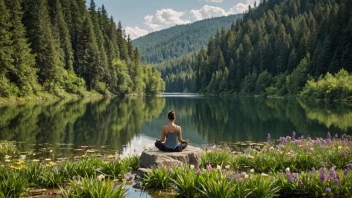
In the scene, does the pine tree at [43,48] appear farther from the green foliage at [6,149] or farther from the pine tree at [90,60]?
the green foliage at [6,149]

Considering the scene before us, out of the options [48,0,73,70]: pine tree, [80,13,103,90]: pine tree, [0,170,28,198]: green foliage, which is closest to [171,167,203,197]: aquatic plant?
[0,170,28,198]: green foliage

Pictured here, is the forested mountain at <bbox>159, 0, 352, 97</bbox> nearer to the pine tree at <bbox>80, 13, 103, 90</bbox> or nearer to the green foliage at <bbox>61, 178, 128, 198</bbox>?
the pine tree at <bbox>80, 13, 103, 90</bbox>

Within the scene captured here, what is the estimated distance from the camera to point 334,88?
66375 millimetres

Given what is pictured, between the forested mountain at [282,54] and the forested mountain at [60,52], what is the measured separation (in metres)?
34.3

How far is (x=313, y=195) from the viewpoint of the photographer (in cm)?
842

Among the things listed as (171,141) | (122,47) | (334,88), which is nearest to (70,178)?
(171,141)

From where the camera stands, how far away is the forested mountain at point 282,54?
86.4 metres

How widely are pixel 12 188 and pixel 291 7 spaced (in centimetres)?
19377

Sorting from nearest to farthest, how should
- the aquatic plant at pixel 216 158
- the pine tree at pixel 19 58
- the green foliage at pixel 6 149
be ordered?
the aquatic plant at pixel 216 158
the green foliage at pixel 6 149
the pine tree at pixel 19 58

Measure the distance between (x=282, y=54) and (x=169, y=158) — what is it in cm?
11360

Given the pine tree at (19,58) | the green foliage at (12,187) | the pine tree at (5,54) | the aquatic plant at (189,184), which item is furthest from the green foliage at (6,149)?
the pine tree at (19,58)

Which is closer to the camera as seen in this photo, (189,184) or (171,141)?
(189,184)

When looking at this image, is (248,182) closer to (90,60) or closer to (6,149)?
(6,149)

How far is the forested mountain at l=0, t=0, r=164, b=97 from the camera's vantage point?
51.4 metres
